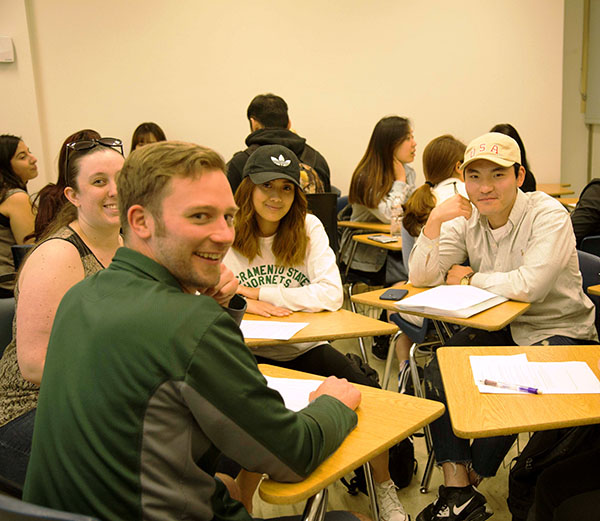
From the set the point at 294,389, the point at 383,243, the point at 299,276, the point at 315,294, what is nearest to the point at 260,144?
the point at 383,243

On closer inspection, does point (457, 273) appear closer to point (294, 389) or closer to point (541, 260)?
point (541, 260)

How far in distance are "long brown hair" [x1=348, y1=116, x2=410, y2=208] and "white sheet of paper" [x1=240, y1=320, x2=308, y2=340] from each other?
7.76ft

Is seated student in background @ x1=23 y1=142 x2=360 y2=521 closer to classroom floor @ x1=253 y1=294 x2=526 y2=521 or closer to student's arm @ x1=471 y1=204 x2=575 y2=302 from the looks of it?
classroom floor @ x1=253 y1=294 x2=526 y2=521

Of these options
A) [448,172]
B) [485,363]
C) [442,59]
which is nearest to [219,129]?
[442,59]

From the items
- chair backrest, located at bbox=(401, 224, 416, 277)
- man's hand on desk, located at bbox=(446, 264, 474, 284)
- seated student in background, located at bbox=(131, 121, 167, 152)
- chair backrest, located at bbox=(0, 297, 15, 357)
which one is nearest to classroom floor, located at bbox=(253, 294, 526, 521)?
man's hand on desk, located at bbox=(446, 264, 474, 284)

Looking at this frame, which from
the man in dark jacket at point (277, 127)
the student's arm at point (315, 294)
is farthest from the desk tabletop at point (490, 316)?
the man in dark jacket at point (277, 127)

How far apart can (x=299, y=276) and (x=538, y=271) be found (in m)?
0.97

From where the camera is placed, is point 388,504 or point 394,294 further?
point 394,294

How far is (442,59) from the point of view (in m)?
6.20

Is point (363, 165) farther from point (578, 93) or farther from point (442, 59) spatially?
point (578, 93)

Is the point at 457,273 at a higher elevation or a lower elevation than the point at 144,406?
lower

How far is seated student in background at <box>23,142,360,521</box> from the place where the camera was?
38.3 inches

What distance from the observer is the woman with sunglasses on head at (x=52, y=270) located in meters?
1.60

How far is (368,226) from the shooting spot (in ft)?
14.5
